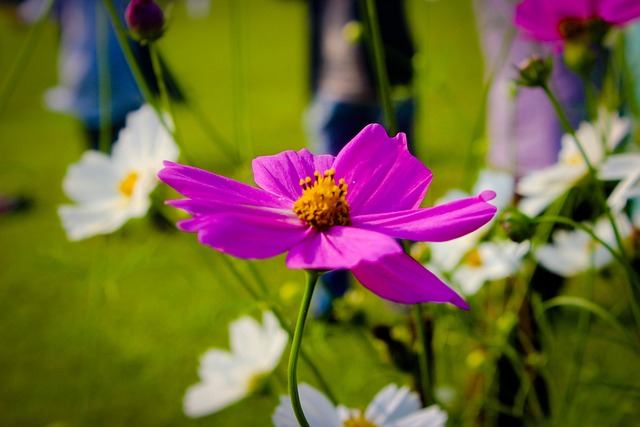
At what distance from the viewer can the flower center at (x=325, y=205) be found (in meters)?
0.21

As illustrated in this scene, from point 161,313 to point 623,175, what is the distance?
3.13 feet

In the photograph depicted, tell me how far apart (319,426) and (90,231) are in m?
0.17

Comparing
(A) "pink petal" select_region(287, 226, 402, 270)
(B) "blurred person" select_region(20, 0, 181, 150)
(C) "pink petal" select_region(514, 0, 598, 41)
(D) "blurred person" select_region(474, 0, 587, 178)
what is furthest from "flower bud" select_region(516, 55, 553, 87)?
(B) "blurred person" select_region(20, 0, 181, 150)

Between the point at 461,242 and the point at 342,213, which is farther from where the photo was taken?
the point at 461,242

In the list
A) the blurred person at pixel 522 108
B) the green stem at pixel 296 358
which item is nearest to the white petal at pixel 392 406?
the green stem at pixel 296 358

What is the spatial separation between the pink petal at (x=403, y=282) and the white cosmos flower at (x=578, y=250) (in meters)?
0.19

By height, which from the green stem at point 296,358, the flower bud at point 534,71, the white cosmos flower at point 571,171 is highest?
the flower bud at point 534,71

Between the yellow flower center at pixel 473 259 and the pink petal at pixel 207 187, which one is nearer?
the pink petal at pixel 207 187

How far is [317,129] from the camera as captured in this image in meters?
1.08

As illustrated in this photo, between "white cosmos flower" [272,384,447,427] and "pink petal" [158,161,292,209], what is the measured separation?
0.07 m

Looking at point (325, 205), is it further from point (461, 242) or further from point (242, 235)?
point (461, 242)

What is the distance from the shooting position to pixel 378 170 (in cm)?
21

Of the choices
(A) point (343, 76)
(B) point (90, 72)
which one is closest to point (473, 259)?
(A) point (343, 76)

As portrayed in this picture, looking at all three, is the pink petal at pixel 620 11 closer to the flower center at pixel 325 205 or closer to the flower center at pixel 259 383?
the flower center at pixel 325 205
